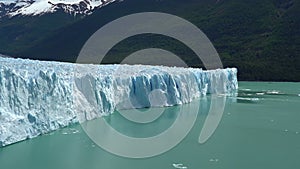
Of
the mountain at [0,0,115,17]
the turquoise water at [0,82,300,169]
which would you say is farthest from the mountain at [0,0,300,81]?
the turquoise water at [0,82,300,169]

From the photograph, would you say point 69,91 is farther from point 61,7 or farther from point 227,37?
point 61,7

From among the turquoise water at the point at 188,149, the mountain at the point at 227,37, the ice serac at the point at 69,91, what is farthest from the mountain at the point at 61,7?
the turquoise water at the point at 188,149

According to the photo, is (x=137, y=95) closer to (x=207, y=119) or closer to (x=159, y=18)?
(x=207, y=119)

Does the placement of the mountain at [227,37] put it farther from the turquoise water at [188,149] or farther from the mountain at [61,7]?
the turquoise water at [188,149]

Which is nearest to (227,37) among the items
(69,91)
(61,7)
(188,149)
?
(69,91)

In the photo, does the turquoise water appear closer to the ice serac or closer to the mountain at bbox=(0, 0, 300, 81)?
the ice serac

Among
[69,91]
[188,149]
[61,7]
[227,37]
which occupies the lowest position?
[188,149]

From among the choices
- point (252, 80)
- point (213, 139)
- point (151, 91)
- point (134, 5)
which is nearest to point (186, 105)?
point (151, 91)
